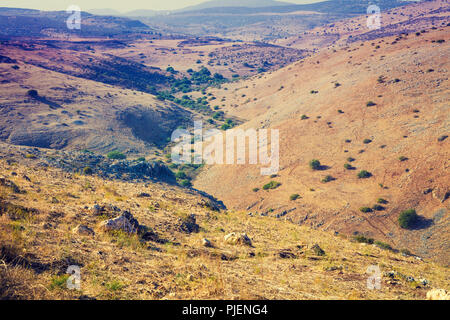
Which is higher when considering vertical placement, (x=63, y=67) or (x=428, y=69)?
(x=63, y=67)

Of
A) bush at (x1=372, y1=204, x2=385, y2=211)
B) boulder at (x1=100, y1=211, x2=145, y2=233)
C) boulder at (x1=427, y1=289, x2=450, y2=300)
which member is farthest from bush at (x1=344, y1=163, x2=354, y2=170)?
boulder at (x1=100, y1=211, x2=145, y2=233)

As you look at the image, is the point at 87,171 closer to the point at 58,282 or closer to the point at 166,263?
the point at 166,263

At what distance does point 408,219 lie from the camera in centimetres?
2347

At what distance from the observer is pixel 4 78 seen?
5184 cm

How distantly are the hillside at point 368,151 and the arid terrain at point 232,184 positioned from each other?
0.63 ft

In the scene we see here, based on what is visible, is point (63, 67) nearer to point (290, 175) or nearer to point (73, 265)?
point (290, 175)

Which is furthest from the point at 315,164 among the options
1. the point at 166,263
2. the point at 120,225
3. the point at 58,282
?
the point at 58,282

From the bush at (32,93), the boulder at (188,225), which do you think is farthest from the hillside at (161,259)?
the bush at (32,93)

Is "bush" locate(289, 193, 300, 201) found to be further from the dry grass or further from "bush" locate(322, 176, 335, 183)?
the dry grass

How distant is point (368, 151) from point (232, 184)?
1736cm

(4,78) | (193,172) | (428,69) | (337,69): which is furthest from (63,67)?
(428,69)

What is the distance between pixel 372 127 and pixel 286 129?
12192 mm

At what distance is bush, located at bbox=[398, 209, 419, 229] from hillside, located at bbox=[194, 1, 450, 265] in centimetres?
49

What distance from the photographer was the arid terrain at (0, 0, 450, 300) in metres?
7.41
